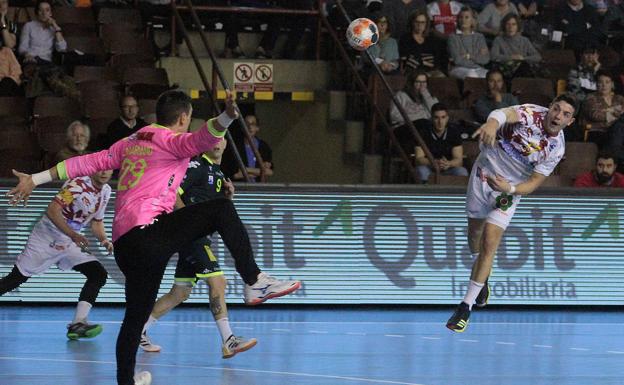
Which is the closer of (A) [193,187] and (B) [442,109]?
(A) [193,187]

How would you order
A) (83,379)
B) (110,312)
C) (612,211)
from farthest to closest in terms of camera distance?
(612,211) < (110,312) < (83,379)

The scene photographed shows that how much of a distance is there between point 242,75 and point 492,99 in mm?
3329

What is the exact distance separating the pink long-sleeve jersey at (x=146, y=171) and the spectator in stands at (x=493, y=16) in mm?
10169

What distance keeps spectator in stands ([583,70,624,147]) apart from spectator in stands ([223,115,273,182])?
169 inches

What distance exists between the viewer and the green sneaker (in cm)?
1053

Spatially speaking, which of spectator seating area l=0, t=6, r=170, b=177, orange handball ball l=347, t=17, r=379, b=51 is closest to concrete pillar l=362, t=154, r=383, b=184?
spectator seating area l=0, t=6, r=170, b=177

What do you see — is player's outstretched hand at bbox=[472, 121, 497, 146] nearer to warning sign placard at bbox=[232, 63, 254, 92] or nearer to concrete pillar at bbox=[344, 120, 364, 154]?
concrete pillar at bbox=[344, 120, 364, 154]

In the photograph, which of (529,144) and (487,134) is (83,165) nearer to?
(487,134)

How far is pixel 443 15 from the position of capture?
Result: 17.1 m

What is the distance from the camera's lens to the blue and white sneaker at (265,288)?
8.09 meters

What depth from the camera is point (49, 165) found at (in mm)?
13695

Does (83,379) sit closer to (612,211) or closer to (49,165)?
(49,165)

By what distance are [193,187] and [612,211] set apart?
538cm

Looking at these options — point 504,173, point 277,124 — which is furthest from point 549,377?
point 277,124
